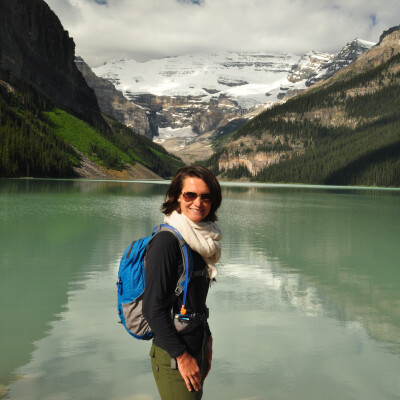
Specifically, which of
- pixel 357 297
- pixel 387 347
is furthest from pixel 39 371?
pixel 357 297

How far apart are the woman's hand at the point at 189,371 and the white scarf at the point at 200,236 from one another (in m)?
0.91

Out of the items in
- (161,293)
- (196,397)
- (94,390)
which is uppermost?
(161,293)

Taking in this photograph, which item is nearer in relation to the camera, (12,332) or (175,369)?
(175,369)

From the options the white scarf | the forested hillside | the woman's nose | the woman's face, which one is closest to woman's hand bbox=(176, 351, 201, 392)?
the white scarf

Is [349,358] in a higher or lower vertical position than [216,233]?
lower

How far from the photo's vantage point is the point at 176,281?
197 inches

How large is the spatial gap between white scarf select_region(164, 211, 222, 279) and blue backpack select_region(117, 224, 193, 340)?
86 mm

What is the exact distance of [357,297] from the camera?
15.9 metres

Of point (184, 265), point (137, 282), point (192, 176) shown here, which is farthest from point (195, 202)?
point (137, 282)

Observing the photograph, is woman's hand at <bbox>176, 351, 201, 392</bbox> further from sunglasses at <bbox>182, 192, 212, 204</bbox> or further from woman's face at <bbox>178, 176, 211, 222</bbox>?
sunglasses at <bbox>182, 192, 212, 204</bbox>

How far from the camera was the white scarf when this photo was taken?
16.6ft

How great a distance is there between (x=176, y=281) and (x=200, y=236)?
56 cm

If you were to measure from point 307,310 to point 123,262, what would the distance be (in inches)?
403

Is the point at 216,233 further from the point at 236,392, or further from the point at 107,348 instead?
the point at 107,348
